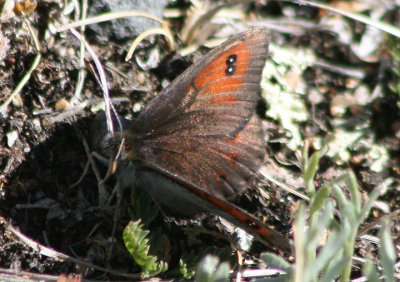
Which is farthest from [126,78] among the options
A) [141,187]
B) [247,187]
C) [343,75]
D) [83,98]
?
[343,75]

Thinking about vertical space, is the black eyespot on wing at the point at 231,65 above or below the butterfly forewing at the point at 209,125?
above

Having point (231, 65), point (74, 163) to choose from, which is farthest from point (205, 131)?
point (74, 163)

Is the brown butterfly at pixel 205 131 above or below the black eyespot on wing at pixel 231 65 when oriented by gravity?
below

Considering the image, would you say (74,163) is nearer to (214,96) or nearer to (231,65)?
(214,96)

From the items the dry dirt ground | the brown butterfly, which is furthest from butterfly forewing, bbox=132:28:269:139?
the dry dirt ground

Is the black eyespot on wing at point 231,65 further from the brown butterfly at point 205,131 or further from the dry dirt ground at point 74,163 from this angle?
the dry dirt ground at point 74,163

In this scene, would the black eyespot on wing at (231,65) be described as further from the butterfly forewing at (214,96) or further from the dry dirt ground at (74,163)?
the dry dirt ground at (74,163)

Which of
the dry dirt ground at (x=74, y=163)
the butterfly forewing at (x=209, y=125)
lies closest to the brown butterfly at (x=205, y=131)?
the butterfly forewing at (x=209, y=125)

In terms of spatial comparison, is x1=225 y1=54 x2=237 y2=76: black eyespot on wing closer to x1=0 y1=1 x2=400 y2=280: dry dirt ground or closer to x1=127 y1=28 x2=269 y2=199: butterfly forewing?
x1=127 y1=28 x2=269 y2=199: butterfly forewing

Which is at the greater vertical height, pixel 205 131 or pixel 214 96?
pixel 214 96
